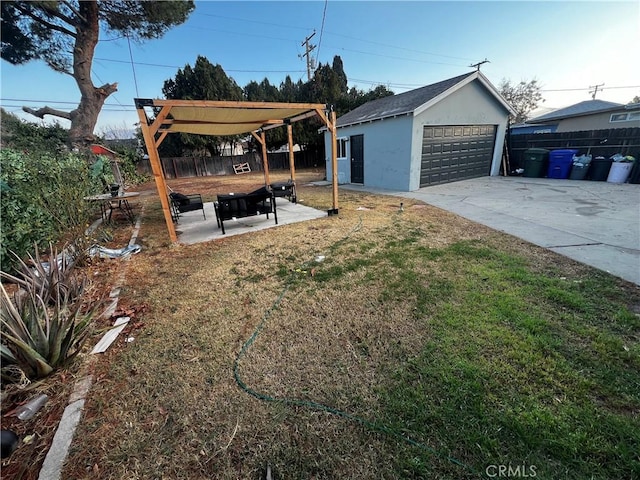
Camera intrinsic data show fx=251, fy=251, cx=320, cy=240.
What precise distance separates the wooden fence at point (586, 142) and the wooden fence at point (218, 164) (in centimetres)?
1556

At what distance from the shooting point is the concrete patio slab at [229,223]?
5.52 meters

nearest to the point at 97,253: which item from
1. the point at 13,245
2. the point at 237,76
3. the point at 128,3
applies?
the point at 13,245

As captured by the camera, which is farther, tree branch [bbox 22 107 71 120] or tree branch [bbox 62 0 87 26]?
tree branch [bbox 22 107 71 120]

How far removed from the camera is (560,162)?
10578 mm

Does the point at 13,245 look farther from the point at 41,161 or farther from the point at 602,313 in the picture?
the point at 602,313

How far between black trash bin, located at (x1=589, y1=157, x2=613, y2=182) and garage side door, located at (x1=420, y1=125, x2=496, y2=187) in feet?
11.6

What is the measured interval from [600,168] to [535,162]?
209cm

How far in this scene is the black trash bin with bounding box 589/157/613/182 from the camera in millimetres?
9480

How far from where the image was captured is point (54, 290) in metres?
2.74

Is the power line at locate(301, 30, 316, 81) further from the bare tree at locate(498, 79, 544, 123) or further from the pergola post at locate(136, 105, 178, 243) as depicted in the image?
the bare tree at locate(498, 79, 544, 123)

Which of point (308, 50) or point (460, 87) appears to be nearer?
point (460, 87)

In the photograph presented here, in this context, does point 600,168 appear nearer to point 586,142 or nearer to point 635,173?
point 635,173

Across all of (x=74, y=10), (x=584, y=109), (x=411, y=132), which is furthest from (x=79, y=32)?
(x=584, y=109)

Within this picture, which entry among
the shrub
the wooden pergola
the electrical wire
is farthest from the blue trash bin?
the shrub
